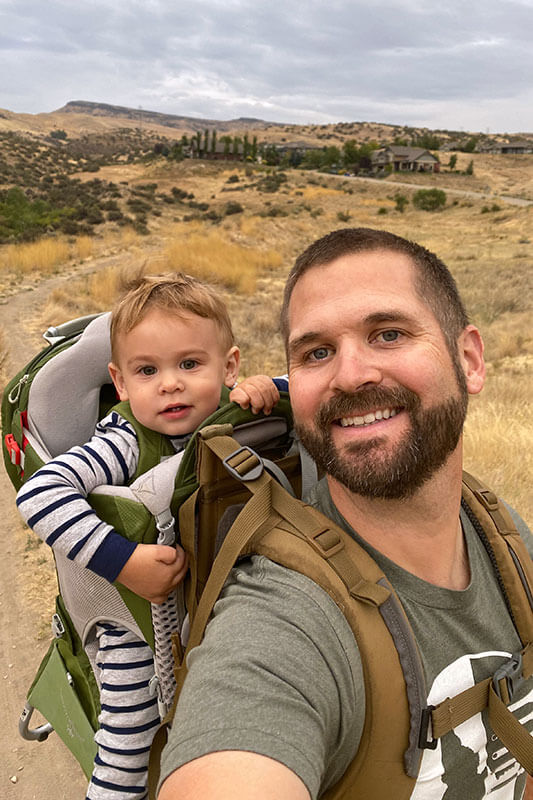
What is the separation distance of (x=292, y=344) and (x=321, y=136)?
145m

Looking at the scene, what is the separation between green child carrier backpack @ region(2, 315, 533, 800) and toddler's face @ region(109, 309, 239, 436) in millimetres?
104

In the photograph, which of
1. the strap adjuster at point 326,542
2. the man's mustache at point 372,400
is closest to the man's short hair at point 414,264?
the man's mustache at point 372,400

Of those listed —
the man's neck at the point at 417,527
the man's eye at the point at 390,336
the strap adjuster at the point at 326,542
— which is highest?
the man's eye at the point at 390,336

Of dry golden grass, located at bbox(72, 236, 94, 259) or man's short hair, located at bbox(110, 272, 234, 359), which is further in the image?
dry golden grass, located at bbox(72, 236, 94, 259)

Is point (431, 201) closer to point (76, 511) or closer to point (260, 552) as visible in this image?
point (76, 511)

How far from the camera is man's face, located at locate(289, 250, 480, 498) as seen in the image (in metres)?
1.41

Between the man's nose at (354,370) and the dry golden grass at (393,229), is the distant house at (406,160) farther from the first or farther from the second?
the man's nose at (354,370)

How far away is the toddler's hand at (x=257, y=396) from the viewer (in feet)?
5.61

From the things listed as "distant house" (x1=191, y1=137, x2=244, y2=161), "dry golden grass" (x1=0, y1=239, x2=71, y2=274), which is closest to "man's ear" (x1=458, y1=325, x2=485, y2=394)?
"dry golden grass" (x1=0, y1=239, x2=71, y2=274)

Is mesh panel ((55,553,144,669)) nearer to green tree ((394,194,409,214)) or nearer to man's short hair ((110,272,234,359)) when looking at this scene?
man's short hair ((110,272,234,359))

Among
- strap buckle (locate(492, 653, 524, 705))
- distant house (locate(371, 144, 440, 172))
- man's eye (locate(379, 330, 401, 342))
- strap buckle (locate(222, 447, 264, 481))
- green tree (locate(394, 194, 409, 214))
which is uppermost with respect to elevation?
distant house (locate(371, 144, 440, 172))

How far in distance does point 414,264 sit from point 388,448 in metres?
0.59

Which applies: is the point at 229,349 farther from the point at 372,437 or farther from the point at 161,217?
the point at 161,217

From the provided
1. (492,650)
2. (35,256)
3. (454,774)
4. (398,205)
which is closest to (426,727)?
(454,774)
